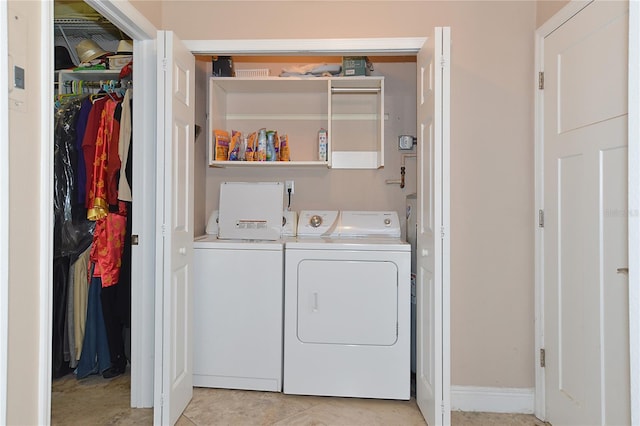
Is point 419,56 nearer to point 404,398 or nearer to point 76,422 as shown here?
point 404,398

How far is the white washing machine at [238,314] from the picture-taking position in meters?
2.38

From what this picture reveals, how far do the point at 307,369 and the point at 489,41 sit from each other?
219cm

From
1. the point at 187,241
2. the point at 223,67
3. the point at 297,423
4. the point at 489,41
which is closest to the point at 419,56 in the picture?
the point at 489,41

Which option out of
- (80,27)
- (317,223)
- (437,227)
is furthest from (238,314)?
(80,27)

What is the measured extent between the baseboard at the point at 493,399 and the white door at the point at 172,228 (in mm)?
1554

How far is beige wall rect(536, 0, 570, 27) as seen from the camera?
6.55 feet

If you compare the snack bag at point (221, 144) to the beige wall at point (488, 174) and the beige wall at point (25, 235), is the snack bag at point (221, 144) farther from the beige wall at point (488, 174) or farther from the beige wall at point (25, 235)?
the beige wall at point (25, 235)

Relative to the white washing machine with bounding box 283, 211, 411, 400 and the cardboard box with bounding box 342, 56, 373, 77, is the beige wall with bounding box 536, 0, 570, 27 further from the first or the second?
the white washing machine with bounding box 283, 211, 411, 400

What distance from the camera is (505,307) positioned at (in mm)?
2258

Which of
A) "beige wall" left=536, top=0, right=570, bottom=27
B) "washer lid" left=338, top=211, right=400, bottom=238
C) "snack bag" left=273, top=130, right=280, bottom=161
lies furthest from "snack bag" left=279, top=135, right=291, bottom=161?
"beige wall" left=536, top=0, right=570, bottom=27

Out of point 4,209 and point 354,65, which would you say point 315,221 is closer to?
point 354,65

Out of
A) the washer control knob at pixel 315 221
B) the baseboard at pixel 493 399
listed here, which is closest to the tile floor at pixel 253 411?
the baseboard at pixel 493 399

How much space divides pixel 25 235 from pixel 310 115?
80.3 inches

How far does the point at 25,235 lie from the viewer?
4.11 ft
